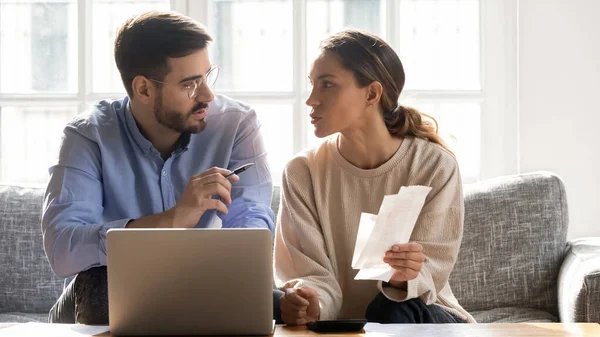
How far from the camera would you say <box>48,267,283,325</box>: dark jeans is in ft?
6.47

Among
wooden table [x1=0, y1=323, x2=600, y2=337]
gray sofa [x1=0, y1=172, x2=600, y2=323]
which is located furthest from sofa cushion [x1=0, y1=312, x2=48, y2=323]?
wooden table [x1=0, y1=323, x2=600, y2=337]

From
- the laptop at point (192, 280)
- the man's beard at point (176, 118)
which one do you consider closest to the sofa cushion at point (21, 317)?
the man's beard at point (176, 118)

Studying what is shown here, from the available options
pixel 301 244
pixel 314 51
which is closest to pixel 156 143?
pixel 301 244

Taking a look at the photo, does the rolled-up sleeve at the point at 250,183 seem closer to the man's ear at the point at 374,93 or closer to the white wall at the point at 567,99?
the man's ear at the point at 374,93

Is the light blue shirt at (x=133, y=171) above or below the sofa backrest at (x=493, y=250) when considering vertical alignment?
above

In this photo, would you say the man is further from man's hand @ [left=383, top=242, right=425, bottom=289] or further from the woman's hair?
man's hand @ [left=383, top=242, right=425, bottom=289]

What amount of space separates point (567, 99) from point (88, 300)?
196cm

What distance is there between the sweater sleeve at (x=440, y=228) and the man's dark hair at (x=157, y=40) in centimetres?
72

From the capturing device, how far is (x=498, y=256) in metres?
2.72

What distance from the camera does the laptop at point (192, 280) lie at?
155cm

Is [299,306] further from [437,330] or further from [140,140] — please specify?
[140,140]

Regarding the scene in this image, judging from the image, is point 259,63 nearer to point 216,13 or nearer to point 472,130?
point 216,13

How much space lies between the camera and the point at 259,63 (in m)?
3.37

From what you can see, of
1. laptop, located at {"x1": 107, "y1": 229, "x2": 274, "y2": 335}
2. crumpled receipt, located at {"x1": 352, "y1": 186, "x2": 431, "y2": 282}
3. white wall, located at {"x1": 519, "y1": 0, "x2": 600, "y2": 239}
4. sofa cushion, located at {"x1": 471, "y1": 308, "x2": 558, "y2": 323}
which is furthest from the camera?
white wall, located at {"x1": 519, "y1": 0, "x2": 600, "y2": 239}
